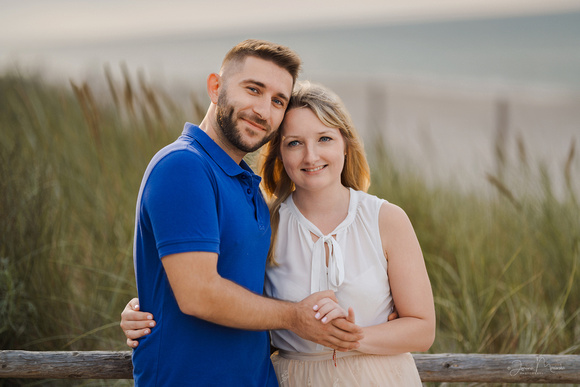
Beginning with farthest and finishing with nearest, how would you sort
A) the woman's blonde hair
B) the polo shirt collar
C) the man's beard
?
the woman's blonde hair, the man's beard, the polo shirt collar

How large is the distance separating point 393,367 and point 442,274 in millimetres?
1886

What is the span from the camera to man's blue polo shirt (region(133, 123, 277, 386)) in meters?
1.72

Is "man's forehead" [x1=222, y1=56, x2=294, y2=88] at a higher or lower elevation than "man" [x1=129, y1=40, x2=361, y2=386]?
higher

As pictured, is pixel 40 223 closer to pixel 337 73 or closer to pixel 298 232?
pixel 298 232

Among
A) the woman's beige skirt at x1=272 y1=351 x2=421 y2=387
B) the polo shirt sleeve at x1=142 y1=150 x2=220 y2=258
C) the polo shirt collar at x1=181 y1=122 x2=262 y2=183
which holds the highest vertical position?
the polo shirt collar at x1=181 y1=122 x2=262 y2=183

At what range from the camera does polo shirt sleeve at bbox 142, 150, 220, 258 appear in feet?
5.57

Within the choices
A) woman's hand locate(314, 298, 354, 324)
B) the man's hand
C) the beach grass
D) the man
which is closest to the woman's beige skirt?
the man

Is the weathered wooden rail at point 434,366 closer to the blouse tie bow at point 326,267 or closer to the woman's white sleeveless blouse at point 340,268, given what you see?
the woman's white sleeveless blouse at point 340,268

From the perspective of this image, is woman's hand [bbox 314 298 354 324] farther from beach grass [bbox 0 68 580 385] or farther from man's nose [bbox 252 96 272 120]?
beach grass [bbox 0 68 580 385]

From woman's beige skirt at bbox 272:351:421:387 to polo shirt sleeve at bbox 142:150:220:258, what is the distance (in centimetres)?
69

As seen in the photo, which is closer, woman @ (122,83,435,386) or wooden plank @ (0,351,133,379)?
woman @ (122,83,435,386)

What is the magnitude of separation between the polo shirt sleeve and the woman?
530 millimetres

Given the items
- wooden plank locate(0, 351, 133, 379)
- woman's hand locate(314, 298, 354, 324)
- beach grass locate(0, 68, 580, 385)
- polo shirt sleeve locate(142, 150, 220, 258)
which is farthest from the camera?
beach grass locate(0, 68, 580, 385)

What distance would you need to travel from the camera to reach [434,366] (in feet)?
8.09
